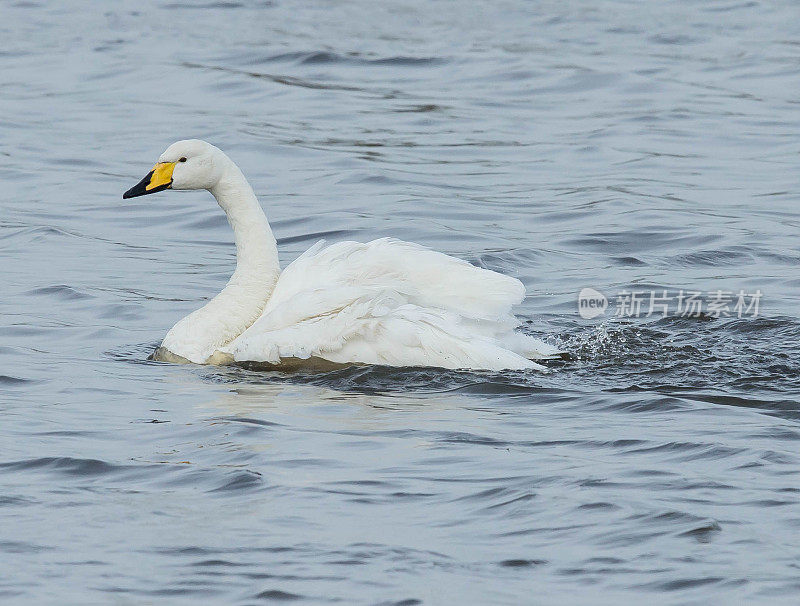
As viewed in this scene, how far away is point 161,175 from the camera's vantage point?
9.30 m

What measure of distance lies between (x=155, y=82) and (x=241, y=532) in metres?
13.4

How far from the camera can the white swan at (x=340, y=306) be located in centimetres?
818

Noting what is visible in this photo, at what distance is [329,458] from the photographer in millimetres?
6875

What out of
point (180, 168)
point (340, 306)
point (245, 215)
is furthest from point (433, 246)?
point (340, 306)

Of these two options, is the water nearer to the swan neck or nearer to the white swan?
the white swan

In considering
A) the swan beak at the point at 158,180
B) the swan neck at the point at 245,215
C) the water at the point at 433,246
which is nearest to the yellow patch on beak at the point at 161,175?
the swan beak at the point at 158,180

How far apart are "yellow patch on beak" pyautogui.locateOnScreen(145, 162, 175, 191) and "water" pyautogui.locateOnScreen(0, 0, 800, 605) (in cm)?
98

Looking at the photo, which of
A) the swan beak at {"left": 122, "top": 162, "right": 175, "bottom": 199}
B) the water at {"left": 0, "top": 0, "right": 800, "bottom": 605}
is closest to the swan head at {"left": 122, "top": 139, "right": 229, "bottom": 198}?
the swan beak at {"left": 122, "top": 162, "right": 175, "bottom": 199}

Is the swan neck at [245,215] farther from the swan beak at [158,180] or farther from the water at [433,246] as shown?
the water at [433,246]

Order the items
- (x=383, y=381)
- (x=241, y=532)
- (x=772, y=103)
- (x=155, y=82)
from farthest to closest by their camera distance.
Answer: (x=155, y=82)
(x=772, y=103)
(x=383, y=381)
(x=241, y=532)

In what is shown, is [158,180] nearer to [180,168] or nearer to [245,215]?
[180,168]

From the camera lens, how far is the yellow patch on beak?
9.30 metres

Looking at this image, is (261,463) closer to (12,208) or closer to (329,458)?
(329,458)

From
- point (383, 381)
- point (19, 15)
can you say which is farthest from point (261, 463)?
point (19, 15)
